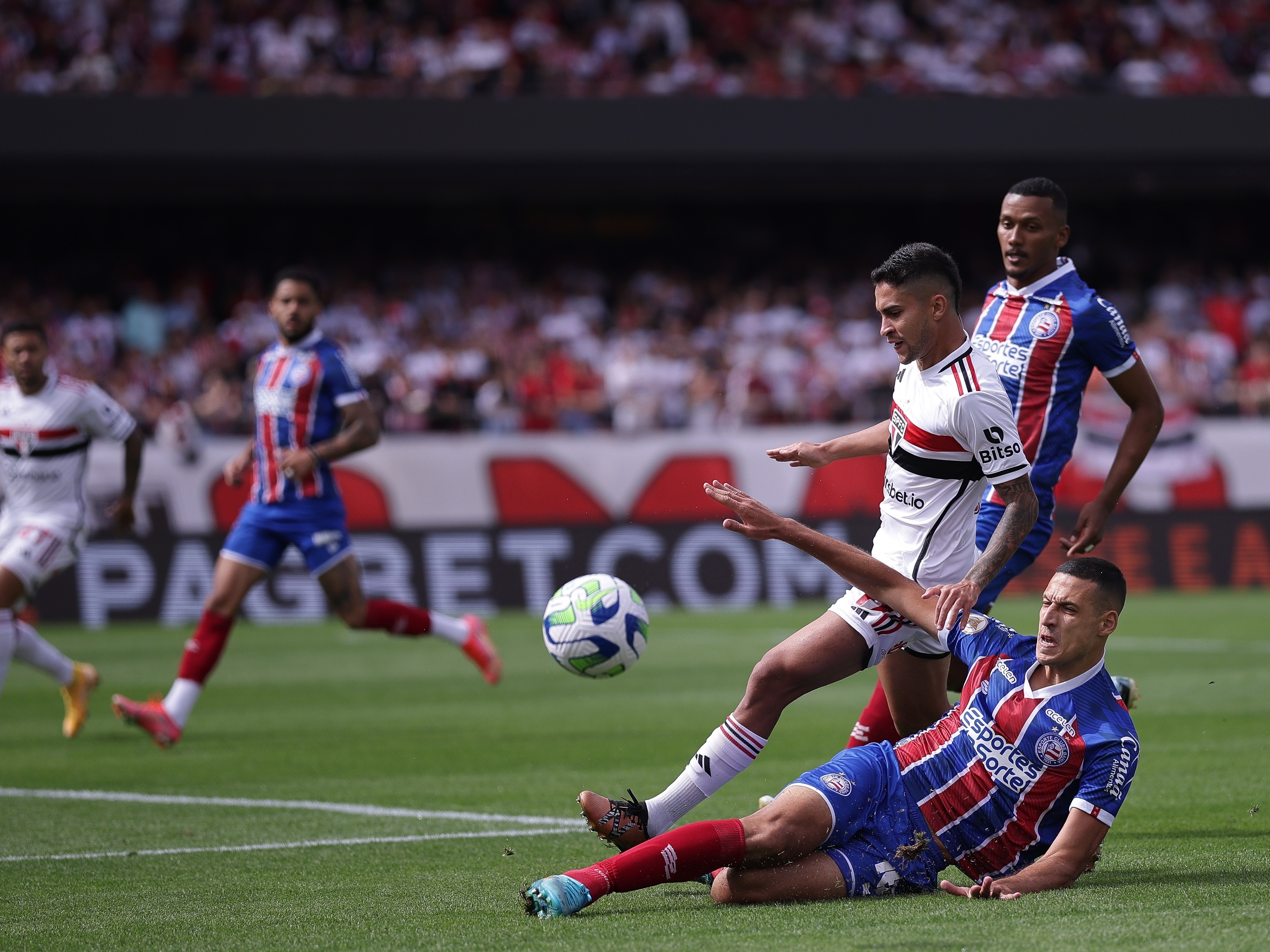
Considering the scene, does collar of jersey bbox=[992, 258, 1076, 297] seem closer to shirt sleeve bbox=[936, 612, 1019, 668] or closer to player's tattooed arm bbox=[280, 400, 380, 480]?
shirt sleeve bbox=[936, 612, 1019, 668]

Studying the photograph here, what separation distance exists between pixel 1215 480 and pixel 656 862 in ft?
52.0

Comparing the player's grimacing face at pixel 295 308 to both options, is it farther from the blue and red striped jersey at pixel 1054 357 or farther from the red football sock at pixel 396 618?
the blue and red striped jersey at pixel 1054 357

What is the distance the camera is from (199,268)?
2588 centimetres

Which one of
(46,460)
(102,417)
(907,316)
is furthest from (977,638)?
(46,460)

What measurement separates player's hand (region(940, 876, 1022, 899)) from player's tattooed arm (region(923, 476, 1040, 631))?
812 millimetres

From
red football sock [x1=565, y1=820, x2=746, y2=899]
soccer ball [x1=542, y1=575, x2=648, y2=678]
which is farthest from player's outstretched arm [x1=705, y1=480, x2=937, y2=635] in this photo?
soccer ball [x1=542, y1=575, x2=648, y2=678]

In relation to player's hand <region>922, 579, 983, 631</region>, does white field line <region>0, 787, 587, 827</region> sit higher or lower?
lower

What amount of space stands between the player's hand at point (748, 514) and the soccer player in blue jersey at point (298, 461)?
4.97 metres

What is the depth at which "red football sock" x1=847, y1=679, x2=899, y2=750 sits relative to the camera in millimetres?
6363

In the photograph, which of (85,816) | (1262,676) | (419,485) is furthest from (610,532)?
(85,816)

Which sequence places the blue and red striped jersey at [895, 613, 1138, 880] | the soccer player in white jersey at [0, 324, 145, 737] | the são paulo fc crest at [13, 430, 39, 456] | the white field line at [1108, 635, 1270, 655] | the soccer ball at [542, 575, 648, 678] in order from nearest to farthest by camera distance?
the blue and red striped jersey at [895, 613, 1138, 880], the soccer ball at [542, 575, 648, 678], the soccer player in white jersey at [0, 324, 145, 737], the são paulo fc crest at [13, 430, 39, 456], the white field line at [1108, 635, 1270, 655]

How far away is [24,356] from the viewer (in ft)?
31.1

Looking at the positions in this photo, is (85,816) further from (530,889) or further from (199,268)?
(199,268)

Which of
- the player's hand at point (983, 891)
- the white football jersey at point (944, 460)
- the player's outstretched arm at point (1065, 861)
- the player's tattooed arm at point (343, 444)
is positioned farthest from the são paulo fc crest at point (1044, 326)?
the player's tattooed arm at point (343, 444)
